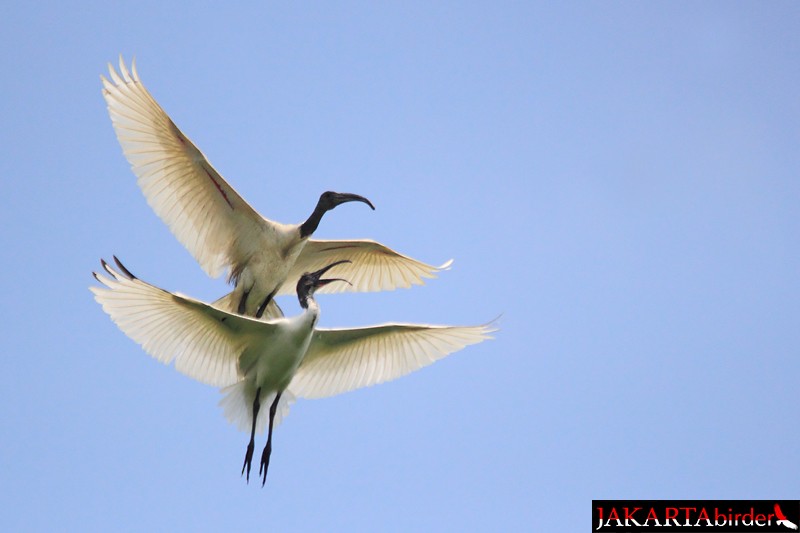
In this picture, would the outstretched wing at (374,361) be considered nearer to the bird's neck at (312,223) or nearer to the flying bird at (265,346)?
the flying bird at (265,346)

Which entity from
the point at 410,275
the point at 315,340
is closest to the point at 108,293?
the point at 315,340

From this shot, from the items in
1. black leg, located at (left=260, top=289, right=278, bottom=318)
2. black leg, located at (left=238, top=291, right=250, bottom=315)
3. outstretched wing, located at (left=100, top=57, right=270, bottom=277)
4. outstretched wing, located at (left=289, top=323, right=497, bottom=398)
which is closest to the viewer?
outstretched wing, located at (left=100, top=57, right=270, bottom=277)

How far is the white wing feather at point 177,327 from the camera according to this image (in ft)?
50.0

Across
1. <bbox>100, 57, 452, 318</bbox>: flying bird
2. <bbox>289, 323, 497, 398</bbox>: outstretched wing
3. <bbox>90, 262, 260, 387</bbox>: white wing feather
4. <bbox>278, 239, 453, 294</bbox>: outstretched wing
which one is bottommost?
<bbox>90, 262, 260, 387</bbox>: white wing feather

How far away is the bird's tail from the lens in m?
Result: 16.9

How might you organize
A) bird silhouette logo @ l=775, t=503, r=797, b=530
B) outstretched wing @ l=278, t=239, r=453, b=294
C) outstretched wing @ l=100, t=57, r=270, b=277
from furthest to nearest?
outstretched wing @ l=278, t=239, r=453, b=294 < outstretched wing @ l=100, t=57, r=270, b=277 < bird silhouette logo @ l=775, t=503, r=797, b=530

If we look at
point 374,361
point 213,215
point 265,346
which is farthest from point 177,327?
point 374,361

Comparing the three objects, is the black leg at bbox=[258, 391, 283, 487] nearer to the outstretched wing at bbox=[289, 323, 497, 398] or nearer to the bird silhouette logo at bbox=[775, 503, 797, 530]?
the outstretched wing at bbox=[289, 323, 497, 398]

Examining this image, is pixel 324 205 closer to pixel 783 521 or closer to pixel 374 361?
→ pixel 374 361

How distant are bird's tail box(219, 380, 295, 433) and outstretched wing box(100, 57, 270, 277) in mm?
1564

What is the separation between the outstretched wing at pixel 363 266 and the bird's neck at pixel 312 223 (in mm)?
337

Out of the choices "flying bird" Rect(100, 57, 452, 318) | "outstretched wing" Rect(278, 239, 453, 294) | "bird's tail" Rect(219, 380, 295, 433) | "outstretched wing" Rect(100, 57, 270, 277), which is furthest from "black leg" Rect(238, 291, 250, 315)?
"bird's tail" Rect(219, 380, 295, 433)

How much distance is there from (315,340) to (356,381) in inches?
30.3

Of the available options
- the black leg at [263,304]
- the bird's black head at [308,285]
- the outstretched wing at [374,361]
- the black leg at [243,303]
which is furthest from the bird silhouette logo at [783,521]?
the black leg at [243,303]
